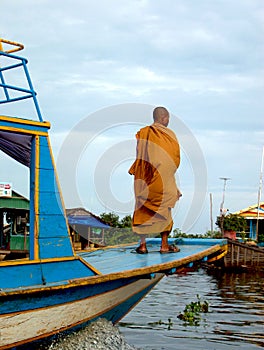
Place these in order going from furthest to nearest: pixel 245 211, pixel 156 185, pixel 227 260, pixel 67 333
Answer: pixel 245 211 → pixel 227 260 → pixel 156 185 → pixel 67 333

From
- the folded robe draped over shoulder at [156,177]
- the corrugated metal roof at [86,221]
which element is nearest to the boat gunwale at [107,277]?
the folded robe draped over shoulder at [156,177]

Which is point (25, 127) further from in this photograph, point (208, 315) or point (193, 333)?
point (208, 315)

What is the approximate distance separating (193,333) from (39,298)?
178 inches

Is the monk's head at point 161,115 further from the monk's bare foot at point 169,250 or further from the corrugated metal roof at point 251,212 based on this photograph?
the corrugated metal roof at point 251,212

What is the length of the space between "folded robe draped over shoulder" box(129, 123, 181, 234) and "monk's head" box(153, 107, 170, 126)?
73mm

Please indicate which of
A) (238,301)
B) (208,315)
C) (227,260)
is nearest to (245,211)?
(227,260)

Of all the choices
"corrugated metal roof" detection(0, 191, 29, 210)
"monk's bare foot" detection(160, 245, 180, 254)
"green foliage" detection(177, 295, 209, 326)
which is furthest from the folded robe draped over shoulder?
"corrugated metal roof" detection(0, 191, 29, 210)

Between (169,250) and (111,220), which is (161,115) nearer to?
(169,250)

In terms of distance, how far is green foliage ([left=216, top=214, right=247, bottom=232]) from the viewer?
2711 centimetres

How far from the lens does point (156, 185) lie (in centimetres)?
625

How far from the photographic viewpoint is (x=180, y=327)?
928 cm

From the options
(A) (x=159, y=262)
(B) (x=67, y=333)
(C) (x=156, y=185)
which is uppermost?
(C) (x=156, y=185)

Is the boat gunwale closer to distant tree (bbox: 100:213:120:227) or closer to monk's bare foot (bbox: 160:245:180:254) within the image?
monk's bare foot (bbox: 160:245:180:254)

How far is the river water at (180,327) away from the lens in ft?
18.4
